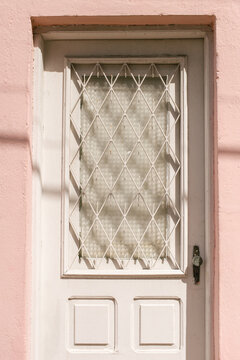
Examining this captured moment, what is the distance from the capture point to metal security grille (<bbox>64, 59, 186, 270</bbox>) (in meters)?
3.76

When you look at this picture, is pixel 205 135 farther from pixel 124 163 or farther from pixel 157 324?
pixel 157 324

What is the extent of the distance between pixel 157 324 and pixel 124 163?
1.05 m

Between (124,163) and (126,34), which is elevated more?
(126,34)

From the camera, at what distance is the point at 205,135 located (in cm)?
373

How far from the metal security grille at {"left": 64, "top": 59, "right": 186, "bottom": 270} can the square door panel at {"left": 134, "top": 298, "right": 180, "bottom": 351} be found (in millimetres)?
240

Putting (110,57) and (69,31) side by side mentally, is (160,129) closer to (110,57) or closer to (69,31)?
(110,57)

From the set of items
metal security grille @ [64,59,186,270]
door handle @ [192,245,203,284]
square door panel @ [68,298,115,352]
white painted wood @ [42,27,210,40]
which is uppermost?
white painted wood @ [42,27,210,40]

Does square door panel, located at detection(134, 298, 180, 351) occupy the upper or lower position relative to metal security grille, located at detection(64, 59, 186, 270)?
lower

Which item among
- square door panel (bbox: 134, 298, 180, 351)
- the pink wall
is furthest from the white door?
the pink wall

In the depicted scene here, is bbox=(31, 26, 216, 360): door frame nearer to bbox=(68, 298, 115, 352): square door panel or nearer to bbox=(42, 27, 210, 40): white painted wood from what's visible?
bbox=(42, 27, 210, 40): white painted wood

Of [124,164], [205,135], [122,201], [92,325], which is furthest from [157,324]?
[205,135]

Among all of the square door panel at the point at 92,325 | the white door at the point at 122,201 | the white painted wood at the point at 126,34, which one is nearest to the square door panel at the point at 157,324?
the white door at the point at 122,201

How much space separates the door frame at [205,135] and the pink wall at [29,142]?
0.27ft

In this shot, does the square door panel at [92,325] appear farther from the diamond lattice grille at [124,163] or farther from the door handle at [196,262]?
the door handle at [196,262]
